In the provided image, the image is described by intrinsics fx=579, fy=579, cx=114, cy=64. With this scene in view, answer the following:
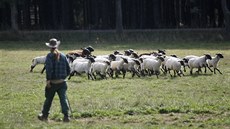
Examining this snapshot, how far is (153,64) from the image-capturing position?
23.2 m

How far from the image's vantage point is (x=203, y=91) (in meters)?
18.7

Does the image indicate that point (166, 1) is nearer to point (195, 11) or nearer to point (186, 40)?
point (195, 11)

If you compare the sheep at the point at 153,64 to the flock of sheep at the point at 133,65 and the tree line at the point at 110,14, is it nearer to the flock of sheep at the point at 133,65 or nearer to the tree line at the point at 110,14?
the flock of sheep at the point at 133,65

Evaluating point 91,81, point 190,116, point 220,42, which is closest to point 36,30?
point 220,42

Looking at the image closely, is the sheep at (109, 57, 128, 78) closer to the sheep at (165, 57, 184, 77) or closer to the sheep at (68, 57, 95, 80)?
the sheep at (68, 57, 95, 80)

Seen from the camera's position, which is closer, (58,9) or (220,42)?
(220,42)

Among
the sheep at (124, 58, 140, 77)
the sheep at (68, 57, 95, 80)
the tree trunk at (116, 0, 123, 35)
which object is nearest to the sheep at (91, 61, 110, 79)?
the sheep at (68, 57, 95, 80)

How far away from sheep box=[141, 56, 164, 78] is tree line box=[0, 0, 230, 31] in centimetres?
2680

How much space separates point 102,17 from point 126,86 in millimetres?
34346

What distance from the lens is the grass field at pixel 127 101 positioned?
545 inches

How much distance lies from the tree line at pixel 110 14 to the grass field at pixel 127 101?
89.3 ft

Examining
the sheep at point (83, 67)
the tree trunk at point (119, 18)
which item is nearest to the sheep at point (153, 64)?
the sheep at point (83, 67)

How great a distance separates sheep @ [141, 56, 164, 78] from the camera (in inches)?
913

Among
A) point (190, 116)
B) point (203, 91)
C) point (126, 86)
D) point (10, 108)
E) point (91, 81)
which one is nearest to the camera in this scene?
point (190, 116)
